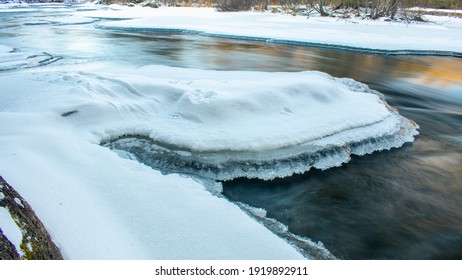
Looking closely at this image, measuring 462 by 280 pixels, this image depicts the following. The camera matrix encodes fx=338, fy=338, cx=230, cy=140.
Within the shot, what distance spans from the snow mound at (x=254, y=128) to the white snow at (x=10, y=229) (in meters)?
1.67

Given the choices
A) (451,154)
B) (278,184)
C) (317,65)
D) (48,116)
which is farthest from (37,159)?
(317,65)

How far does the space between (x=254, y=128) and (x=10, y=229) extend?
2.77 m

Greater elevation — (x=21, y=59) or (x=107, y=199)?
(x=21, y=59)

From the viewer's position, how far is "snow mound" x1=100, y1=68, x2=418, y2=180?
3.38 m

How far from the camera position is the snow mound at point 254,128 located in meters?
3.38

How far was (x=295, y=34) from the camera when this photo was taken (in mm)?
15180

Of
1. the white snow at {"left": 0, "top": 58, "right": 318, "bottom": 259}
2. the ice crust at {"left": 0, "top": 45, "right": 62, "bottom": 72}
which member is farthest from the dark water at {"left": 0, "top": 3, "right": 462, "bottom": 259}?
the ice crust at {"left": 0, "top": 45, "right": 62, "bottom": 72}

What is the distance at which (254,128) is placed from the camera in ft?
12.9

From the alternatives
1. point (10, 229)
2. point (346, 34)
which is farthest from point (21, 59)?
point (346, 34)

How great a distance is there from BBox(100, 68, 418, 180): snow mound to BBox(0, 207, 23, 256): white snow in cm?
167

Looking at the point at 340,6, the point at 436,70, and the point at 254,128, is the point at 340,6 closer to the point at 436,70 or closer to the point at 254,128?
the point at 436,70

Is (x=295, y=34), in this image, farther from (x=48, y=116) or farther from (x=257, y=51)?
(x=48, y=116)

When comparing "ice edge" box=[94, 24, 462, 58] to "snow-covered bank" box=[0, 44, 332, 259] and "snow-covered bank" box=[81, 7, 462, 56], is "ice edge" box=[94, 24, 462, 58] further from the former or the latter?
"snow-covered bank" box=[0, 44, 332, 259]

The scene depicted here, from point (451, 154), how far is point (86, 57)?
8.62 metres
